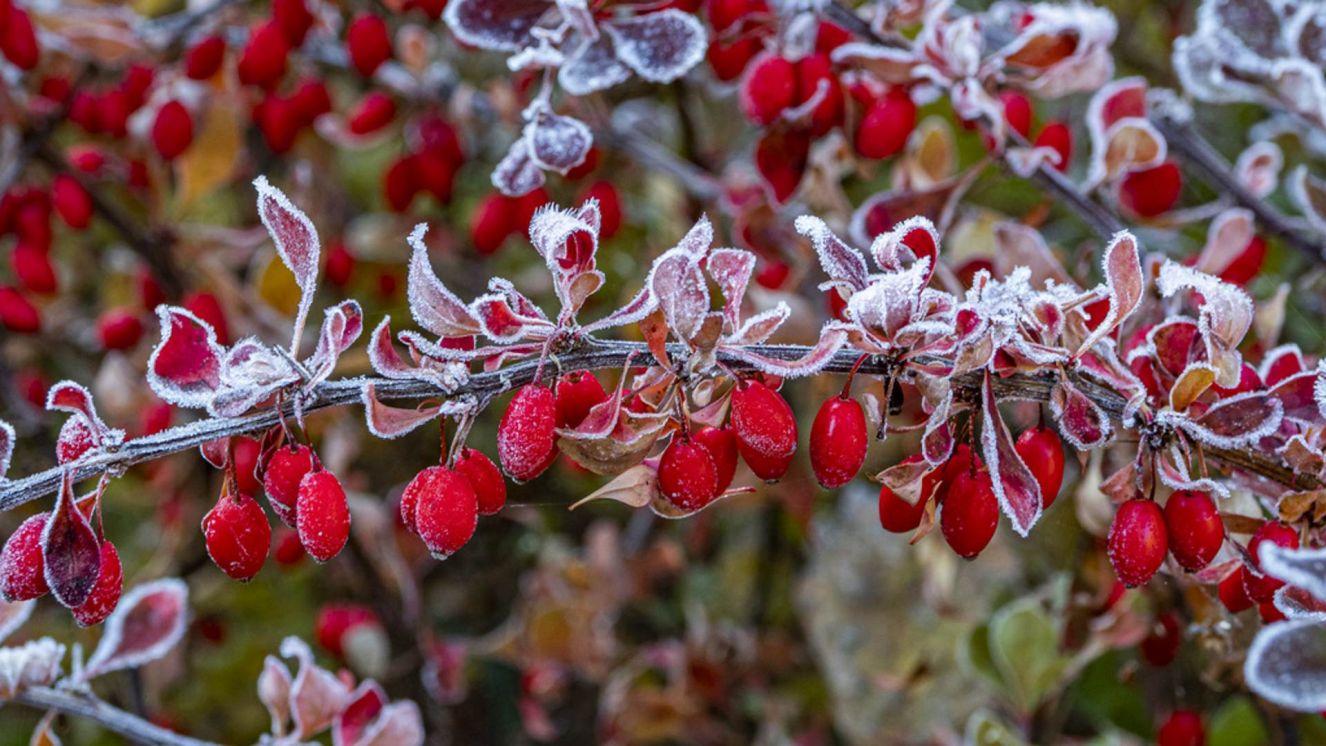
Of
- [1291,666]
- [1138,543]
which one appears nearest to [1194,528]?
[1138,543]

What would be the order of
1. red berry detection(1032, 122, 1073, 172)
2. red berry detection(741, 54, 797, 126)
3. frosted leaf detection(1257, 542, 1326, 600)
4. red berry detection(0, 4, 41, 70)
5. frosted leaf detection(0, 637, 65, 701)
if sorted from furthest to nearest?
red berry detection(0, 4, 41, 70) < red berry detection(1032, 122, 1073, 172) < red berry detection(741, 54, 797, 126) < frosted leaf detection(0, 637, 65, 701) < frosted leaf detection(1257, 542, 1326, 600)

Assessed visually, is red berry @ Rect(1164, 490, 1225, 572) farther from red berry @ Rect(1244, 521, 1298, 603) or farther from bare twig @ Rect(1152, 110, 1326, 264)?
bare twig @ Rect(1152, 110, 1326, 264)

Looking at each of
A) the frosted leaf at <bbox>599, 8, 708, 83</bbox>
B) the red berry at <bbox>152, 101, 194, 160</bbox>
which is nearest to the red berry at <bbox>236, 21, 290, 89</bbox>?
the red berry at <bbox>152, 101, 194, 160</bbox>

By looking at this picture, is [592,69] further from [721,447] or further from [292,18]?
[292,18]

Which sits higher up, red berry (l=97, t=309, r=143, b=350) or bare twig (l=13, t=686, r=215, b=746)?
bare twig (l=13, t=686, r=215, b=746)

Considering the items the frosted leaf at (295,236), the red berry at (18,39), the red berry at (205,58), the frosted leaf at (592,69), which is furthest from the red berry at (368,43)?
the frosted leaf at (295,236)

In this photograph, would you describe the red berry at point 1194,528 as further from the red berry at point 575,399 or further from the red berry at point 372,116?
the red berry at point 372,116
